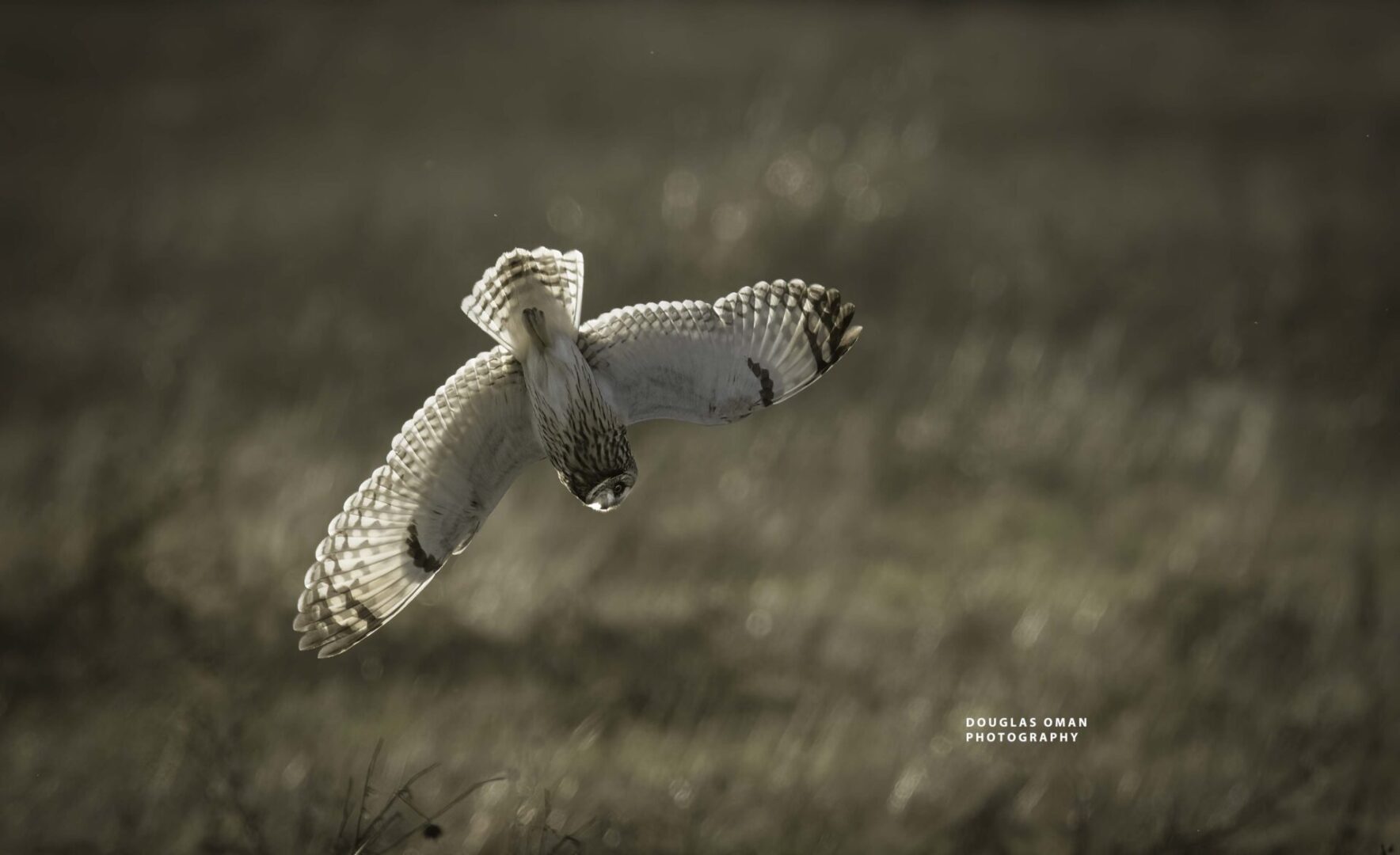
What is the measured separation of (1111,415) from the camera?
9.80 metres

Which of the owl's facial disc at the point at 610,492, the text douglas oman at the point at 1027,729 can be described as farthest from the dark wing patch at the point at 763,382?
the text douglas oman at the point at 1027,729

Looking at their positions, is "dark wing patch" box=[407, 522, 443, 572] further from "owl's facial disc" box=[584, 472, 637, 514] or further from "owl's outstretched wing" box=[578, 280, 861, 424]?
"owl's outstretched wing" box=[578, 280, 861, 424]

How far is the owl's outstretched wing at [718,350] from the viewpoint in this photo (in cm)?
394

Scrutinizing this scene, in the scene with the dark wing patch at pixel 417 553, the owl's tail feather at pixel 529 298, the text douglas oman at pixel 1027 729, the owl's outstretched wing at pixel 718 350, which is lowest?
the text douglas oman at pixel 1027 729

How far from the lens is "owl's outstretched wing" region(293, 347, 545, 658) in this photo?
12.9 ft

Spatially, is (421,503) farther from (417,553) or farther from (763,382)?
(763,382)

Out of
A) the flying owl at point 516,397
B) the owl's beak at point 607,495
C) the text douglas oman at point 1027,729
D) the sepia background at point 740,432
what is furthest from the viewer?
the text douglas oman at point 1027,729

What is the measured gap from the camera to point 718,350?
4027mm

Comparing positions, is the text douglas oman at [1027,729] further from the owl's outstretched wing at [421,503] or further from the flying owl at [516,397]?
the owl's outstretched wing at [421,503]

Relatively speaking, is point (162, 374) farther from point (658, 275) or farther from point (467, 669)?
point (467, 669)

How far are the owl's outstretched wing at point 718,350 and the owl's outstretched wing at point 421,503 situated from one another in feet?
0.97

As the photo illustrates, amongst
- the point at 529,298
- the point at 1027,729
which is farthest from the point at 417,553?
the point at 1027,729

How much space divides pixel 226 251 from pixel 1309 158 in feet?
36.2

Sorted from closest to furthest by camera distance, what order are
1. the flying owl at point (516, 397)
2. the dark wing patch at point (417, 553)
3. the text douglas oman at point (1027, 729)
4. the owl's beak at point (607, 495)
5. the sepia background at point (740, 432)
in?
the owl's beak at point (607, 495) < the flying owl at point (516, 397) < the dark wing patch at point (417, 553) < the sepia background at point (740, 432) < the text douglas oman at point (1027, 729)
